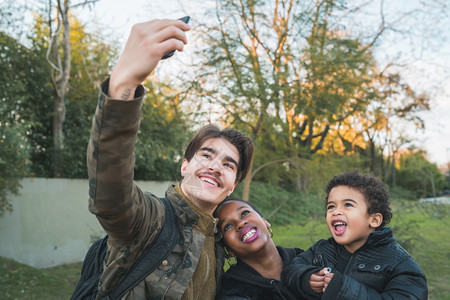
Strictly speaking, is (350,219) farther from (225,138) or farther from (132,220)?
(132,220)

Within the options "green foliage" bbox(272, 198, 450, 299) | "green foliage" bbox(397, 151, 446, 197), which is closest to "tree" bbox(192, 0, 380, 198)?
"green foliage" bbox(272, 198, 450, 299)

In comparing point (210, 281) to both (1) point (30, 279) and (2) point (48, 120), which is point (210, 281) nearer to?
(1) point (30, 279)

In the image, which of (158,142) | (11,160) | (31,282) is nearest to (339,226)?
(31,282)

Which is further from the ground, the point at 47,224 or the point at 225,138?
the point at 225,138

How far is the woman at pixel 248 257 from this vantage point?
80.5 inches

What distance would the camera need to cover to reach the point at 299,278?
1938 millimetres

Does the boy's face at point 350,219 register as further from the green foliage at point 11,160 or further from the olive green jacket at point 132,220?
the green foliage at point 11,160

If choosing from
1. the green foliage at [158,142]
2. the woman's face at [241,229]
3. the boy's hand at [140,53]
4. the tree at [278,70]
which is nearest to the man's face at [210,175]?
the woman's face at [241,229]

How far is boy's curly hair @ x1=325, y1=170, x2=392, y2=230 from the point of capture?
2.07 m

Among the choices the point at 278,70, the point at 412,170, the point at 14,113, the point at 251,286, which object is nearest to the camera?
the point at 251,286

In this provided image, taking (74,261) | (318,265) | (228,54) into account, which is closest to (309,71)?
(228,54)

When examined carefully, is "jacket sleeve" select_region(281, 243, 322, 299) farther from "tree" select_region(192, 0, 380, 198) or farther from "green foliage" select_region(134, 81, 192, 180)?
"green foliage" select_region(134, 81, 192, 180)

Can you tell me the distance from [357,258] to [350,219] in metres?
0.18

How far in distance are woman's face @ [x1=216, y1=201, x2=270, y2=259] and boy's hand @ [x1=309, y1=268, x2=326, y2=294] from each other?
1.07 ft
